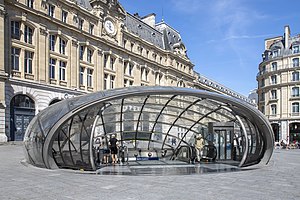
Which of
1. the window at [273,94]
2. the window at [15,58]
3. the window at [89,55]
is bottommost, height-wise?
the window at [273,94]

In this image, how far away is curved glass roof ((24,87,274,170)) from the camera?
12266 mm

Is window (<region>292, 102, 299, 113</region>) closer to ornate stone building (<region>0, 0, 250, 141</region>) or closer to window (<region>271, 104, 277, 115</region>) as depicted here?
window (<region>271, 104, 277, 115</region>)

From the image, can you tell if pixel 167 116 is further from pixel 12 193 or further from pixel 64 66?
pixel 64 66

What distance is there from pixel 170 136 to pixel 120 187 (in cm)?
1173

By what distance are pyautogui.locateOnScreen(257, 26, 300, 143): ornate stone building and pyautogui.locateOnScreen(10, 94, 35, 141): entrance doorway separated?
50850 millimetres

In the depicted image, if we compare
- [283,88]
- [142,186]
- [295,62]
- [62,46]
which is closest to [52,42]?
[62,46]

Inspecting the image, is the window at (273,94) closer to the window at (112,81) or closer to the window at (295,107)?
the window at (295,107)

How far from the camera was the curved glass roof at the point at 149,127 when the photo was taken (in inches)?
483

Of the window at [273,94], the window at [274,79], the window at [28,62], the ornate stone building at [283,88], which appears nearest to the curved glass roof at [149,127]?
the window at [28,62]

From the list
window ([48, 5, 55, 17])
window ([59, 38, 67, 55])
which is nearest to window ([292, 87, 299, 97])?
window ([59, 38, 67, 55])

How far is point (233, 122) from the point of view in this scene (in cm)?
1755

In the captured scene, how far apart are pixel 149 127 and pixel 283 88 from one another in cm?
5187

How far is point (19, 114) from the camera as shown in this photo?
33.3 m

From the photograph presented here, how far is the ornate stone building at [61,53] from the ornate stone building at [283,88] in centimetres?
2749
